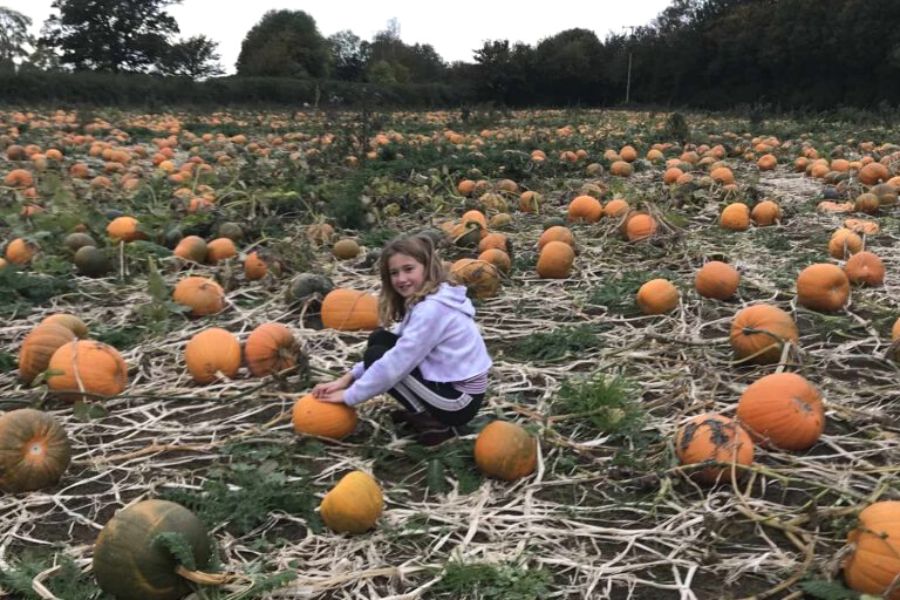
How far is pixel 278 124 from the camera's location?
21266 millimetres

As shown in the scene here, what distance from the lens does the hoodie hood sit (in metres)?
3.35

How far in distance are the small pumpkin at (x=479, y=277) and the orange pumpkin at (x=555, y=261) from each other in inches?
21.9

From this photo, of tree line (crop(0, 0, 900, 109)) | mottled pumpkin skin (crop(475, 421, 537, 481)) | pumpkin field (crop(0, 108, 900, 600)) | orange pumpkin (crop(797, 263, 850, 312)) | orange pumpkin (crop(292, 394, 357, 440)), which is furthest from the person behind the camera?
tree line (crop(0, 0, 900, 109))

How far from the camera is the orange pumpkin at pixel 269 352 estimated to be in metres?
4.04

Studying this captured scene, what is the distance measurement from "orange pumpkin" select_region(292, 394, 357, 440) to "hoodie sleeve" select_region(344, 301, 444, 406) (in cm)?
11

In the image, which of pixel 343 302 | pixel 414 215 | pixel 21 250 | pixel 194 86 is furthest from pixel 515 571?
pixel 194 86

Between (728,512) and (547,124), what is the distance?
18.9m

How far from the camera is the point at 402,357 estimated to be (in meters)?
3.27

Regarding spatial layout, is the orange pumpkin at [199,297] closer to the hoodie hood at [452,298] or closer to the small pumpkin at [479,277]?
the small pumpkin at [479,277]

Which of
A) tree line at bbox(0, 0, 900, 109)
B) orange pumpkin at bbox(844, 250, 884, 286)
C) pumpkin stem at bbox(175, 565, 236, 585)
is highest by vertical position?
tree line at bbox(0, 0, 900, 109)

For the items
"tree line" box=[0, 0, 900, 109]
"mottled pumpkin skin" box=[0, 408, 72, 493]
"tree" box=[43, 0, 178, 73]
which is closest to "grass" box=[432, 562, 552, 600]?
"mottled pumpkin skin" box=[0, 408, 72, 493]

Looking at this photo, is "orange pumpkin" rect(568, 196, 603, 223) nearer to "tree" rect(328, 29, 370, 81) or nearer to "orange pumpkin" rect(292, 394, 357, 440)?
"orange pumpkin" rect(292, 394, 357, 440)

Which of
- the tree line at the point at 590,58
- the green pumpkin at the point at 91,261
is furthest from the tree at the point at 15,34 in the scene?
the green pumpkin at the point at 91,261

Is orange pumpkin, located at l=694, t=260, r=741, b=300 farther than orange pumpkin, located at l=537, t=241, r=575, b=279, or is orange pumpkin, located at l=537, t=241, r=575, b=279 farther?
orange pumpkin, located at l=537, t=241, r=575, b=279
